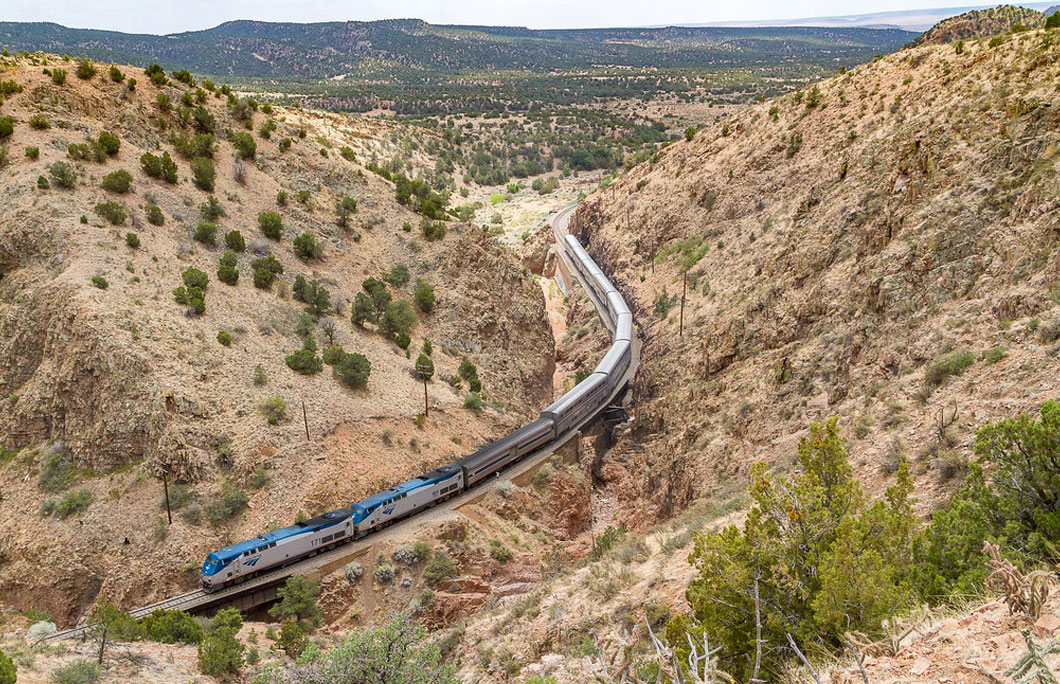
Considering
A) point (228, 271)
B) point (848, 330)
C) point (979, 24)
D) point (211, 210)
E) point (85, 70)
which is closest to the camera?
point (848, 330)

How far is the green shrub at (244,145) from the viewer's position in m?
46.3

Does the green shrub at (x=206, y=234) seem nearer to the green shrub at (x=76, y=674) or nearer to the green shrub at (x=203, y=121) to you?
the green shrub at (x=203, y=121)

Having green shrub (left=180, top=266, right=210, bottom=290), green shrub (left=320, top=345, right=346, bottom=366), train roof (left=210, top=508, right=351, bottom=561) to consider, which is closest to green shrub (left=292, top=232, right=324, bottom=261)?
green shrub (left=180, top=266, right=210, bottom=290)

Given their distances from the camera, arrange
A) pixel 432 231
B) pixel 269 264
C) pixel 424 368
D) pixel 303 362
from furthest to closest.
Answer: pixel 432 231
pixel 269 264
pixel 424 368
pixel 303 362

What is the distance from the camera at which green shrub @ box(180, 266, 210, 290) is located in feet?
115

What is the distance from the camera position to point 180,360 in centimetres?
3134

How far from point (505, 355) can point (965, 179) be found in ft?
91.1

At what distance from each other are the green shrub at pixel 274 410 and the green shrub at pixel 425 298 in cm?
1340

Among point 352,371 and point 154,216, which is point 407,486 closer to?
point 352,371

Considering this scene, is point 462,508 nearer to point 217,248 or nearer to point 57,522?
point 57,522

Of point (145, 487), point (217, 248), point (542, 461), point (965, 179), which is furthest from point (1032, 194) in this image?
point (217, 248)

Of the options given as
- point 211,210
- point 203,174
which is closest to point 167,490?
point 211,210

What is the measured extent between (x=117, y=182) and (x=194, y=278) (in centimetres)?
840

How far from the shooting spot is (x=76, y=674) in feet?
53.8
